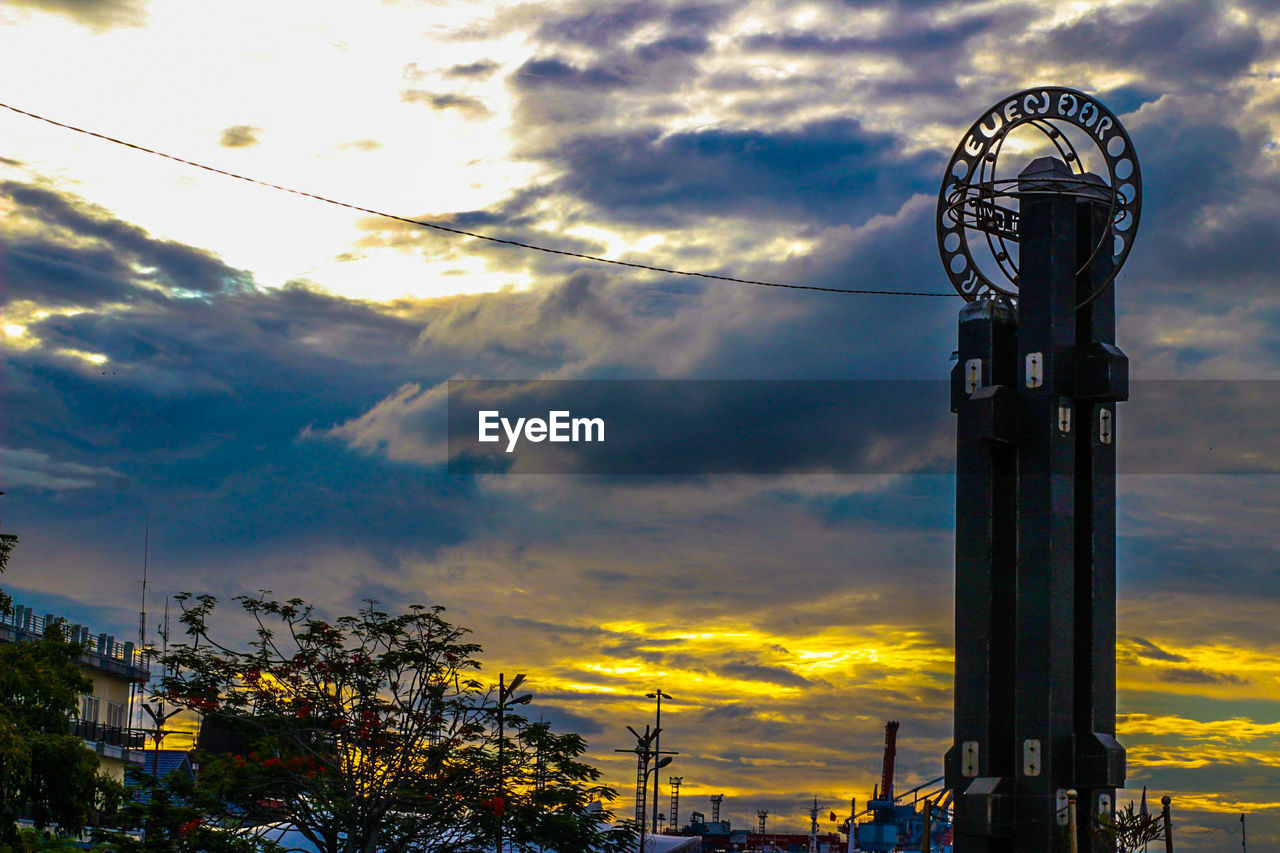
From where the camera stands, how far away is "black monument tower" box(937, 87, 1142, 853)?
40.4 metres

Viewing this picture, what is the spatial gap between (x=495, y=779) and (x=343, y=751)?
4368mm

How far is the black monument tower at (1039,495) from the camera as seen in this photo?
4038cm

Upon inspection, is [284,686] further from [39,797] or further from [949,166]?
[949,166]

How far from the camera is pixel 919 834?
138 metres

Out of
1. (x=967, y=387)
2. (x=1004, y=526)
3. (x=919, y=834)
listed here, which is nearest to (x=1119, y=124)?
(x=967, y=387)

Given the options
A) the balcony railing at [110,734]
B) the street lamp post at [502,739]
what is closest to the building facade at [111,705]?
the balcony railing at [110,734]

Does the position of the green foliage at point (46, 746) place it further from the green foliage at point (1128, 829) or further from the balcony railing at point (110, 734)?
the balcony railing at point (110, 734)

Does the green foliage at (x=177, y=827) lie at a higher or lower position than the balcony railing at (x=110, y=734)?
lower

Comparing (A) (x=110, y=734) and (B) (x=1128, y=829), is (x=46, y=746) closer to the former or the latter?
(B) (x=1128, y=829)

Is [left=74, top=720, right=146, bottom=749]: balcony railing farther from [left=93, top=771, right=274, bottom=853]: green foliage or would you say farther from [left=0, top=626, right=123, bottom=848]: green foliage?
[left=0, top=626, right=123, bottom=848]: green foliage

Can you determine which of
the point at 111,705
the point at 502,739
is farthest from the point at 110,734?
the point at 502,739

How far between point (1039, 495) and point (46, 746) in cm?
2532

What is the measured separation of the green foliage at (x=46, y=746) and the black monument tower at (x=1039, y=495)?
2179cm

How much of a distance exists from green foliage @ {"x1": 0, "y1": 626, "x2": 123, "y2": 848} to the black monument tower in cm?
2179
